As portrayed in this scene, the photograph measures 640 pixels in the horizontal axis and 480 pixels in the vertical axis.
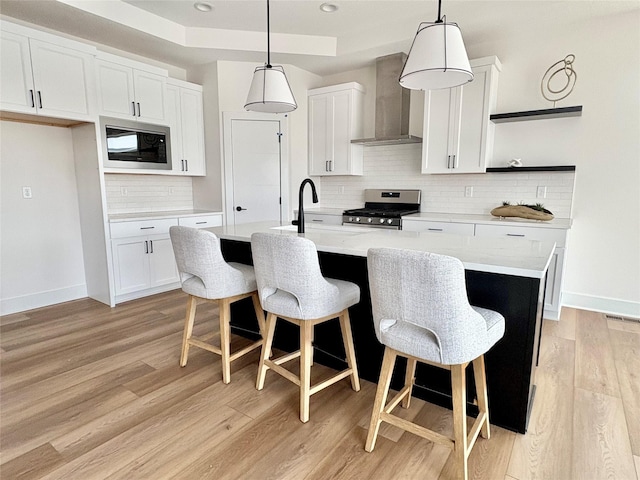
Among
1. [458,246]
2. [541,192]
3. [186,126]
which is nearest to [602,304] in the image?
[541,192]

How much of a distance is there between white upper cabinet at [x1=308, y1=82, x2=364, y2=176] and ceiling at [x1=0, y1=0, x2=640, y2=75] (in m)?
0.39

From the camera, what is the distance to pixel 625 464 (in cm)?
162

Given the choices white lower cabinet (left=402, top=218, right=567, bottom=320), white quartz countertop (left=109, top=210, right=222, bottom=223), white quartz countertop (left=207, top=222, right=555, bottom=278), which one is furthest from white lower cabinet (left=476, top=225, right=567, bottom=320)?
white quartz countertop (left=109, top=210, right=222, bottom=223)

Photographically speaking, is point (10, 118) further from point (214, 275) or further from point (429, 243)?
point (429, 243)

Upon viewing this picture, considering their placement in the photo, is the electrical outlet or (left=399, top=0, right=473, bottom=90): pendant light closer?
(left=399, top=0, right=473, bottom=90): pendant light

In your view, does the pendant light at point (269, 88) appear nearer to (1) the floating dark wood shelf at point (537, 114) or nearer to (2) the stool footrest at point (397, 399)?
(2) the stool footrest at point (397, 399)

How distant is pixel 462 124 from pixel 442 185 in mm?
759

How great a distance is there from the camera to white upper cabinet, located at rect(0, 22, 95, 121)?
9.68 feet

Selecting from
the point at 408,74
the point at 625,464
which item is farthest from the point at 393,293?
the point at 625,464

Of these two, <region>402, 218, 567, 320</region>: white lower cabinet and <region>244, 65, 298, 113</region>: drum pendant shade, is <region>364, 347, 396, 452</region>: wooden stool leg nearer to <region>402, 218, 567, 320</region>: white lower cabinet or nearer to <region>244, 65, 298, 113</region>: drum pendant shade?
<region>244, 65, 298, 113</region>: drum pendant shade

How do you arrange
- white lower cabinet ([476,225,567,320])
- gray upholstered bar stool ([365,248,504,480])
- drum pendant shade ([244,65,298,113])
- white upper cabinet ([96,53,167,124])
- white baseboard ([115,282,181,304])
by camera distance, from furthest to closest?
white baseboard ([115,282,181,304])
white upper cabinet ([96,53,167,124])
white lower cabinet ([476,225,567,320])
drum pendant shade ([244,65,298,113])
gray upholstered bar stool ([365,248,504,480])

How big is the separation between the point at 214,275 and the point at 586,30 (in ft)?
13.0

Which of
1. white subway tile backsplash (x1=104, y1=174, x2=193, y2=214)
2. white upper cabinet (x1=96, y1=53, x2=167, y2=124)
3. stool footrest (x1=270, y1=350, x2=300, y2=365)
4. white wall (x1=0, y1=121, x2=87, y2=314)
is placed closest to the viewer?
stool footrest (x1=270, y1=350, x2=300, y2=365)

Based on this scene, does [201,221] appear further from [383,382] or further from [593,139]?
[593,139]
